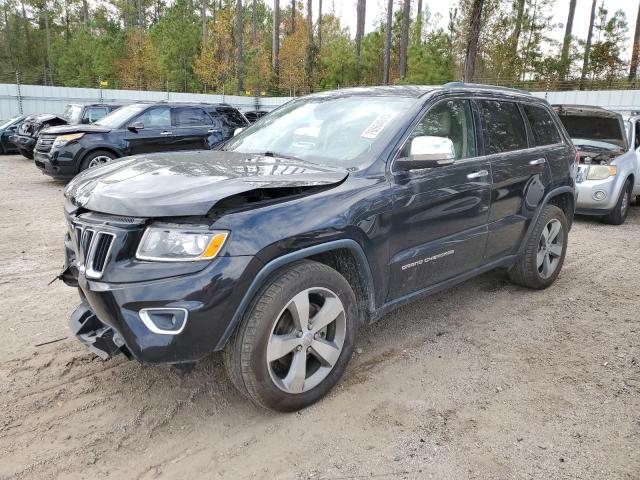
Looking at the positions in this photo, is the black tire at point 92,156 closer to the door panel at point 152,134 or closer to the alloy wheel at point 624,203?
the door panel at point 152,134

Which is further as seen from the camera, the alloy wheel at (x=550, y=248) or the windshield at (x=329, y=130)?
the alloy wheel at (x=550, y=248)

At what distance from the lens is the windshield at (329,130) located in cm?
332

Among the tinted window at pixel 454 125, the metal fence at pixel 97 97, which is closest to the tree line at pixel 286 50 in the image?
the metal fence at pixel 97 97

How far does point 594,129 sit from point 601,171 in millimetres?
1229

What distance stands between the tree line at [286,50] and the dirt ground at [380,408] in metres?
22.3

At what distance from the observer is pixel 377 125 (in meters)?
3.41

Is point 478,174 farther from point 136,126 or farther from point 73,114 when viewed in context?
point 73,114

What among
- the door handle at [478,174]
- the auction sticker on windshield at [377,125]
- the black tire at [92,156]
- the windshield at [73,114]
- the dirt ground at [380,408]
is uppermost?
the auction sticker on windshield at [377,125]

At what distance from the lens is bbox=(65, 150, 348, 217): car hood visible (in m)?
2.42

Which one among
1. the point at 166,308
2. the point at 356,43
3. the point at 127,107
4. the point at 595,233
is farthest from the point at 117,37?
the point at 166,308

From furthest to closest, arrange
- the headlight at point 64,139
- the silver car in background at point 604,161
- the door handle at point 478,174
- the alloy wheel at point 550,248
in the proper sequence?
the headlight at point 64,139 < the silver car in background at point 604,161 < the alloy wheel at point 550,248 < the door handle at point 478,174

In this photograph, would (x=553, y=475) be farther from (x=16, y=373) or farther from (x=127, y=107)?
(x=127, y=107)

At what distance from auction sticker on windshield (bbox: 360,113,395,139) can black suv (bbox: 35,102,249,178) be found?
24.9 feet

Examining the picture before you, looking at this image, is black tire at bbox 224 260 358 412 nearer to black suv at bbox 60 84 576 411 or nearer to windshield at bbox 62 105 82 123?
black suv at bbox 60 84 576 411
